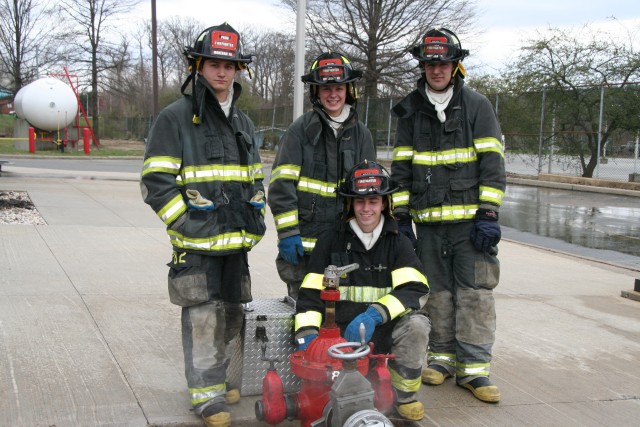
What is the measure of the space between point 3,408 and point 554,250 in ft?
25.8

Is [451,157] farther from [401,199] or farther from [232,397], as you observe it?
[232,397]

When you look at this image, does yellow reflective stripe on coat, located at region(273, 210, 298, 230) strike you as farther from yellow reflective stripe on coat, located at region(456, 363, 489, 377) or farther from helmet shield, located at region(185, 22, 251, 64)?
yellow reflective stripe on coat, located at region(456, 363, 489, 377)

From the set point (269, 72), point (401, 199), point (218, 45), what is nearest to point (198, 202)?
point (218, 45)

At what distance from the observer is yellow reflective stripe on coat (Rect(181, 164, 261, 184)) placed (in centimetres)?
355

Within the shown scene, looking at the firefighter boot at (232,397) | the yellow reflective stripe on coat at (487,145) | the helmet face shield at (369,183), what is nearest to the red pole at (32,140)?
the firefighter boot at (232,397)

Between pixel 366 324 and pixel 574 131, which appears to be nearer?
pixel 366 324

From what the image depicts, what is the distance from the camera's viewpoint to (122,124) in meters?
50.8

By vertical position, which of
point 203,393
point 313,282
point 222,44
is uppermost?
point 222,44

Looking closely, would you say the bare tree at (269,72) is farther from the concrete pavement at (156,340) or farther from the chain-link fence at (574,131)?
the concrete pavement at (156,340)

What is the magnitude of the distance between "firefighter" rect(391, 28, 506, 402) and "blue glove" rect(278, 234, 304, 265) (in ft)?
2.19

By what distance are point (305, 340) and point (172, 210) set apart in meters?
0.93

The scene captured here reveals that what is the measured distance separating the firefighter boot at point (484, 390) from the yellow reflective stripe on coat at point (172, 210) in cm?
200

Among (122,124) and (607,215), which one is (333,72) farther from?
(122,124)

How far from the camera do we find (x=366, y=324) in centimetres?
343
